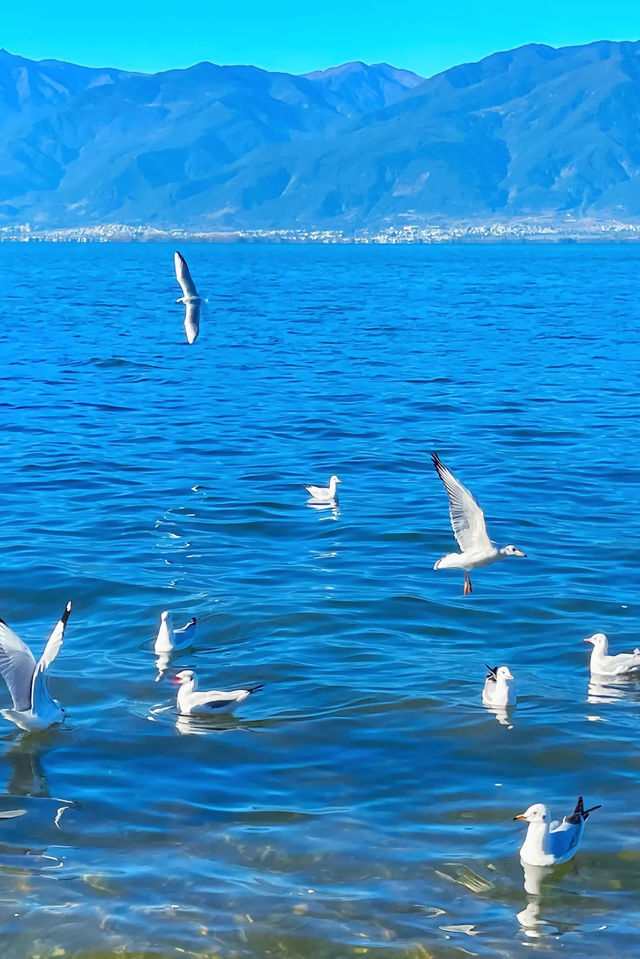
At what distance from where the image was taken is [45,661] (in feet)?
36.0

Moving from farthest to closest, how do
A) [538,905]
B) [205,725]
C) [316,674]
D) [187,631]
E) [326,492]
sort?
[326,492], [187,631], [316,674], [205,725], [538,905]

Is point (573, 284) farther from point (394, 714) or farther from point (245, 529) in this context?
point (394, 714)

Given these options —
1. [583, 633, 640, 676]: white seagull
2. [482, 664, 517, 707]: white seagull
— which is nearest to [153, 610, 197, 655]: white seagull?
[482, 664, 517, 707]: white seagull

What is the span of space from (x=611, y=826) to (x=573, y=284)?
87.8 meters

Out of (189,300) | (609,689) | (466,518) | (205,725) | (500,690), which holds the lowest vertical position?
(205,725)

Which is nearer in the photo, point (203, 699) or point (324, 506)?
point (203, 699)

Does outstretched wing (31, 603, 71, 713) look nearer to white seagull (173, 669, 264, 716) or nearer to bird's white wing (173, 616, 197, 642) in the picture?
white seagull (173, 669, 264, 716)

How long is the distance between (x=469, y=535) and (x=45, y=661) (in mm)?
5345

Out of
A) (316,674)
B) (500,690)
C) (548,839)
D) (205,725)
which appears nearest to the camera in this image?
(548,839)

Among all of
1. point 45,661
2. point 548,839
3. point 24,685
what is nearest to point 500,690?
point 548,839

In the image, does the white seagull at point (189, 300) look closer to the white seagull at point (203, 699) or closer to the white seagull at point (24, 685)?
the white seagull at point (203, 699)

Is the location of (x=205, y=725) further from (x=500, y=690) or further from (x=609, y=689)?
(x=609, y=689)

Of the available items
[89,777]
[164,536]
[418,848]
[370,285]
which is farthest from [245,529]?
[370,285]

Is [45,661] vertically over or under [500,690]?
over
